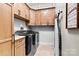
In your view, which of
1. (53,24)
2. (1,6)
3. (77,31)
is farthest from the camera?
(53,24)

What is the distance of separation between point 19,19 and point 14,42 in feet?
0.86

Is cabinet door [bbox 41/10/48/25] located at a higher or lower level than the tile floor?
higher

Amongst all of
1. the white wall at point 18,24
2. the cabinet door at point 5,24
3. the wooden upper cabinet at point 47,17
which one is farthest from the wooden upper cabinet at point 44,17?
the cabinet door at point 5,24

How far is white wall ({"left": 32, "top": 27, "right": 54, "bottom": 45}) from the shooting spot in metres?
1.22

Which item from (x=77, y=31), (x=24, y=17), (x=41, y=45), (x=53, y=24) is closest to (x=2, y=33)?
(x=24, y=17)

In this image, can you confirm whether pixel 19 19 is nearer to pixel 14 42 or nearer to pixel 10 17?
pixel 10 17

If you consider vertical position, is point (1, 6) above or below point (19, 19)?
above

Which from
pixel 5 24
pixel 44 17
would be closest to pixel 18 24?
pixel 5 24

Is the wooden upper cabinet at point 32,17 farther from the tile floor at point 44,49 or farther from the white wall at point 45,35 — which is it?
the tile floor at point 44,49

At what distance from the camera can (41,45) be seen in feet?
4.09

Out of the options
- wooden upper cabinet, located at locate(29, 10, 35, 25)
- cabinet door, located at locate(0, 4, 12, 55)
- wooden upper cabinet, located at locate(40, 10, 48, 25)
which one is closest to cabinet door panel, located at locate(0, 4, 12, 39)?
cabinet door, located at locate(0, 4, 12, 55)

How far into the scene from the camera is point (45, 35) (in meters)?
1.23

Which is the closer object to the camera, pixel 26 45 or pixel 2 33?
pixel 2 33

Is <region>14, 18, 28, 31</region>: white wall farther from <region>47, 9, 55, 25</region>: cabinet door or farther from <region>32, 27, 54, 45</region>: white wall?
<region>47, 9, 55, 25</region>: cabinet door
